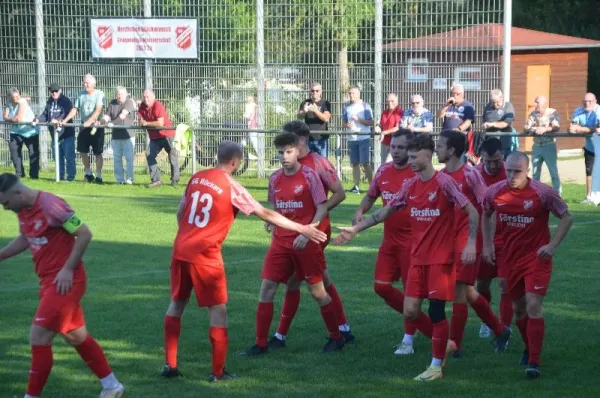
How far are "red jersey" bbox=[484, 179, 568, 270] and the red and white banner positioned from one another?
688 inches

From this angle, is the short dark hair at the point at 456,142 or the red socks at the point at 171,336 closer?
the red socks at the point at 171,336

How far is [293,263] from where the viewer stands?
28.9ft

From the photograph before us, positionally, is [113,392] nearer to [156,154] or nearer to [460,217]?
[460,217]

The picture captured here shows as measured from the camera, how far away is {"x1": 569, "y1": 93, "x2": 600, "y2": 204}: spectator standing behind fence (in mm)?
18578

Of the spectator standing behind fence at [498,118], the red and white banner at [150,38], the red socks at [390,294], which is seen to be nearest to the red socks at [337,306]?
the red socks at [390,294]

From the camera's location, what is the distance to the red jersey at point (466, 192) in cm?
840

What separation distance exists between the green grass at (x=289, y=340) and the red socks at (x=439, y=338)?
212 mm

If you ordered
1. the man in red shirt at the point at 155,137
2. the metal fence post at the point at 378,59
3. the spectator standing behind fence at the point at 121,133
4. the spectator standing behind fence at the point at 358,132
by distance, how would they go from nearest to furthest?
1. the spectator standing behind fence at the point at 358,132
2. the man in red shirt at the point at 155,137
3. the spectator standing behind fence at the point at 121,133
4. the metal fence post at the point at 378,59

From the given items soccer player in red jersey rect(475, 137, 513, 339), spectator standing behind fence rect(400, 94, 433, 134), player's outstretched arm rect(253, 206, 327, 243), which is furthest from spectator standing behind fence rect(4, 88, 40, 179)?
player's outstretched arm rect(253, 206, 327, 243)

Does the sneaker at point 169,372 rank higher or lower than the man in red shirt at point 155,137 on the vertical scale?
lower

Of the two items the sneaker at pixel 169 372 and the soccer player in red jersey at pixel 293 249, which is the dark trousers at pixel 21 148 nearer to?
the soccer player in red jersey at pixel 293 249

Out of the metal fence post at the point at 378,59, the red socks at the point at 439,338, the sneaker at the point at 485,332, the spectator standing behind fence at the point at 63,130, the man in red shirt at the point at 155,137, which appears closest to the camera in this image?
the red socks at the point at 439,338

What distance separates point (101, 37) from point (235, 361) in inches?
722

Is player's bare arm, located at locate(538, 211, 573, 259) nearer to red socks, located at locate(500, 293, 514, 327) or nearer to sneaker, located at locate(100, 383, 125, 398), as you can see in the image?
red socks, located at locate(500, 293, 514, 327)
